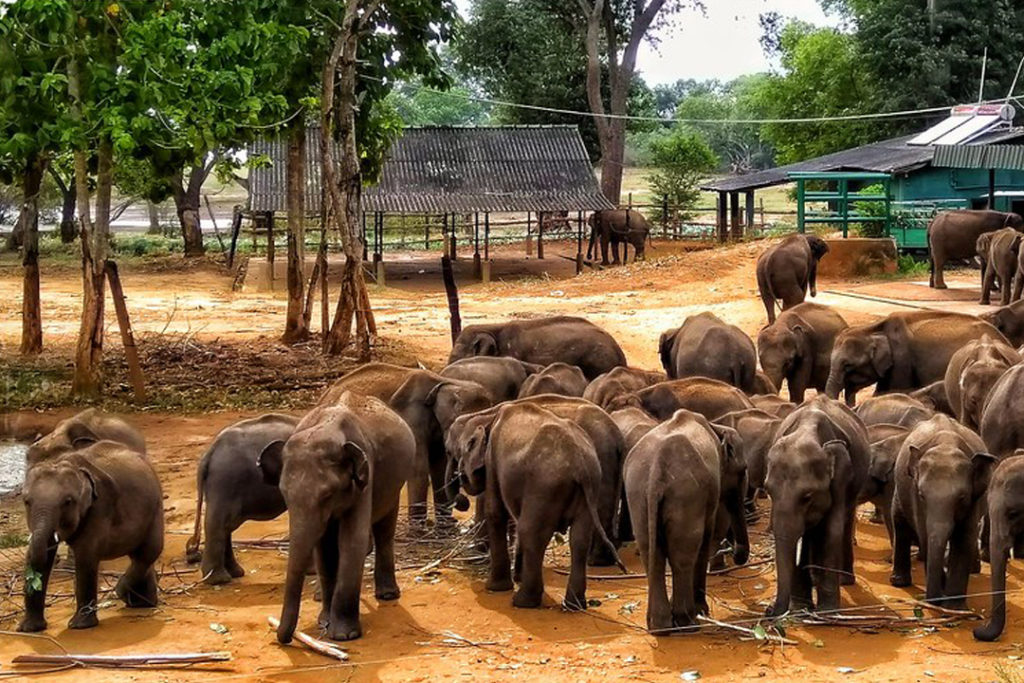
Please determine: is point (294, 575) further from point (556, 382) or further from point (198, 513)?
point (556, 382)

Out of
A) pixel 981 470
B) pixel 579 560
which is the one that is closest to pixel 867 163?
pixel 981 470

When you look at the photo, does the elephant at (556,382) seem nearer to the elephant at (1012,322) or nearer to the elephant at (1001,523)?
the elephant at (1001,523)

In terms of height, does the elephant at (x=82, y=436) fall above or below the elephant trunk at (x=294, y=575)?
above

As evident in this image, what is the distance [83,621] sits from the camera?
874 centimetres

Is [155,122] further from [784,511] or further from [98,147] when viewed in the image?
[784,511]

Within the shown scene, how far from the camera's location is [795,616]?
865cm

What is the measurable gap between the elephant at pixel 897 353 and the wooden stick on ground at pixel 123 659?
7.33 meters

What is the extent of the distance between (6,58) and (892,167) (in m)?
21.9

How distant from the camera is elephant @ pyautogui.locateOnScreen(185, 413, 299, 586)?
970 centimetres

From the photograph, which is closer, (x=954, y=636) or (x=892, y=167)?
(x=954, y=636)

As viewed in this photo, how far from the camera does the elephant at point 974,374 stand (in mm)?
11445

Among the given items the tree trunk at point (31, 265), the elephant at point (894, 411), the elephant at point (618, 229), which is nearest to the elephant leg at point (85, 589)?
the elephant at point (894, 411)

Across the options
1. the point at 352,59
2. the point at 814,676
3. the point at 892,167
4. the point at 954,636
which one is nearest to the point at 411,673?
the point at 814,676

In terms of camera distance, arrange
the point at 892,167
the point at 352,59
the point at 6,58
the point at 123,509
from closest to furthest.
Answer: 1. the point at 123,509
2. the point at 6,58
3. the point at 352,59
4. the point at 892,167
